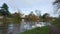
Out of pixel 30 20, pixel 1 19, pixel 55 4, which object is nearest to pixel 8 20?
pixel 1 19

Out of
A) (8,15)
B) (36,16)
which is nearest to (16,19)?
(36,16)

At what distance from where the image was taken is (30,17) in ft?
211

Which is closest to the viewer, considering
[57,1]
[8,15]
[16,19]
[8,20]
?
[57,1]

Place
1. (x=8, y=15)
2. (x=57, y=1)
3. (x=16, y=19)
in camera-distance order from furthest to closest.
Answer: (x=8, y=15) < (x=16, y=19) < (x=57, y=1)

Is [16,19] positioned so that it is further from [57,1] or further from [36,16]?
[57,1]

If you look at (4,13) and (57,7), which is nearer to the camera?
(57,7)

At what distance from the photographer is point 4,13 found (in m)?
72.0

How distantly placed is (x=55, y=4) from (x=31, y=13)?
43204mm

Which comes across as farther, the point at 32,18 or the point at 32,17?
the point at 32,18

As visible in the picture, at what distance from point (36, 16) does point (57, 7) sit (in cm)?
4335

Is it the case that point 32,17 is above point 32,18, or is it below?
above

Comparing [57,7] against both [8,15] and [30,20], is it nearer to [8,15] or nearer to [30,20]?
[30,20]

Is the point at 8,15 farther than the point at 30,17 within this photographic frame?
Yes

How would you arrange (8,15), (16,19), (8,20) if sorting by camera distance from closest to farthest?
(16,19) < (8,20) < (8,15)
